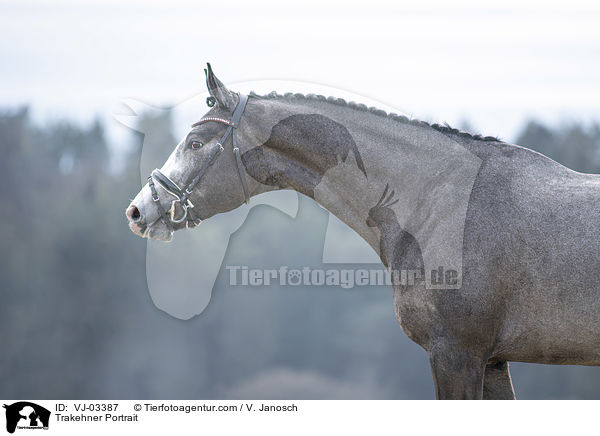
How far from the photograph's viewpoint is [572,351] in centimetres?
356

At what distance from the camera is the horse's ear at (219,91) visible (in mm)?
4078

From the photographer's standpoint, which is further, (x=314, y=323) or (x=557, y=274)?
(x=314, y=323)

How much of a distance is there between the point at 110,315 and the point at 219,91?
43682 mm

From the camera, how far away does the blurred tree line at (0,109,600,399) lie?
43.1m

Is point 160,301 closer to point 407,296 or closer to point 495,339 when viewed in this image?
point 407,296

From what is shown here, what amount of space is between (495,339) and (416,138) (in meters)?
1.38

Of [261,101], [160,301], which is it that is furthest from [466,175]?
[160,301]

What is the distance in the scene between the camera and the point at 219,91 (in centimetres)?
412

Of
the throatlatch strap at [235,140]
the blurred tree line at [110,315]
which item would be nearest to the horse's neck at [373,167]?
the throatlatch strap at [235,140]

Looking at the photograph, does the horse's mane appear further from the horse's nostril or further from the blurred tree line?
the blurred tree line
